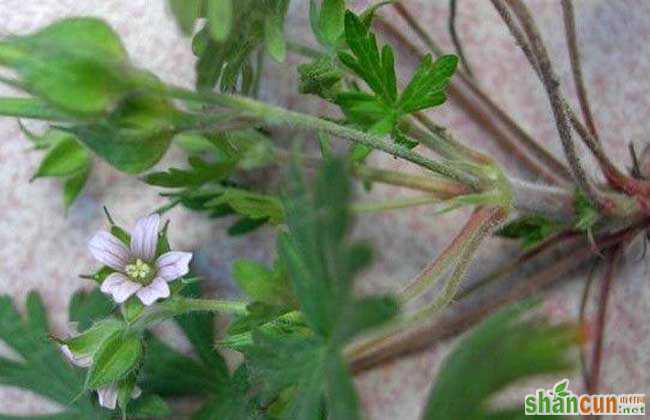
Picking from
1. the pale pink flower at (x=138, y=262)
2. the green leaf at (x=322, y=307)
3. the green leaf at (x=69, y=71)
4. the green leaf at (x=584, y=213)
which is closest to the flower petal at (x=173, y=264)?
the pale pink flower at (x=138, y=262)

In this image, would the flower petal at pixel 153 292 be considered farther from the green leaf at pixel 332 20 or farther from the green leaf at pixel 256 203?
the green leaf at pixel 332 20

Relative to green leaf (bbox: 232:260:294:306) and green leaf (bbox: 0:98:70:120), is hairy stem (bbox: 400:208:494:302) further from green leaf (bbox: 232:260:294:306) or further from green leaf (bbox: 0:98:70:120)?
green leaf (bbox: 0:98:70:120)

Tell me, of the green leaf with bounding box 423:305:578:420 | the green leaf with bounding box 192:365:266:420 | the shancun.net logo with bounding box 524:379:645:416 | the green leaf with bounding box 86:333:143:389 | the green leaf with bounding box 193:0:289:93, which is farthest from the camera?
the shancun.net logo with bounding box 524:379:645:416

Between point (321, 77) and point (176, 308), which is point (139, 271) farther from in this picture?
point (321, 77)

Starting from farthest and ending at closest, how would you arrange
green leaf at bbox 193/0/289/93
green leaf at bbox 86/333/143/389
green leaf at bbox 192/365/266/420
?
green leaf at bbox 192/365/266/420 < green leaf at bbox 86/333/143/389 < green leaf at bbox 193/0/289/93

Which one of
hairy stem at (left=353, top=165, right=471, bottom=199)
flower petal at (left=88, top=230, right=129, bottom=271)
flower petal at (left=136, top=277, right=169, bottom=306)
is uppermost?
hairy stem at (left=353, top=165, right=471, bottom=199)

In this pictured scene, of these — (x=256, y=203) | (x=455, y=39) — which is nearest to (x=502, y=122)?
(x=455, y=39)

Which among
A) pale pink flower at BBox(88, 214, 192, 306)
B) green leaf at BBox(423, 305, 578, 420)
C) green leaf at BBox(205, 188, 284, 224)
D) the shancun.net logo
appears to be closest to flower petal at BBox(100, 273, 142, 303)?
pale pink flower at BBox(88, 214, 192, 306)
